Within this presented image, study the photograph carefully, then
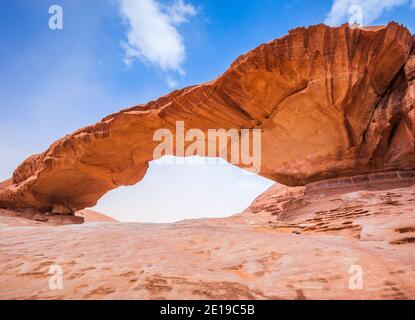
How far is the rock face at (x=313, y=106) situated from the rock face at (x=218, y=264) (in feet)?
12.5

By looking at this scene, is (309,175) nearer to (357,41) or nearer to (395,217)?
(357,41)

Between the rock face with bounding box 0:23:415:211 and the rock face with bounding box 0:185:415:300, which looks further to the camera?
the rock face with bounding box 0:23:415:211

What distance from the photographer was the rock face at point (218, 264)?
214 centimetres

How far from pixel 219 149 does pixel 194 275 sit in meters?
10.1

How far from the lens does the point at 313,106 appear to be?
901cm

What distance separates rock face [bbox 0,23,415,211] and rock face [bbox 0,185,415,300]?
382cm

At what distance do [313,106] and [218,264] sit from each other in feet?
24.7

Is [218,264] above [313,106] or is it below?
below

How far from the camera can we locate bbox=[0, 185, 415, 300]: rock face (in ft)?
7.03

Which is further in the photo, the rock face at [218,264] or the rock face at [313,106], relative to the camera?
the rock face at [313,106]

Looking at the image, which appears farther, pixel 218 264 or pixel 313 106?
pixel 313 106

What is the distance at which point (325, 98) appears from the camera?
8633 mm

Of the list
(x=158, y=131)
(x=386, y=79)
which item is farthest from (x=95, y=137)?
(x=386, y=79)

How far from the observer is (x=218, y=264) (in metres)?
3.06
